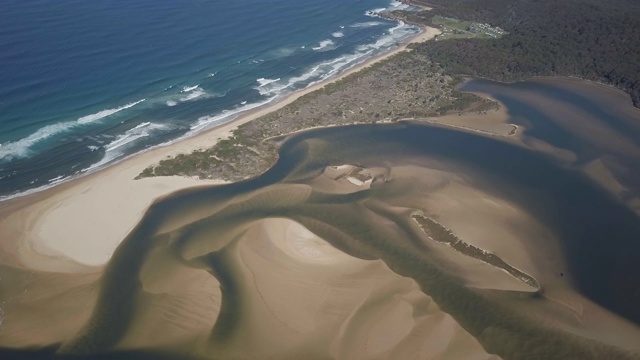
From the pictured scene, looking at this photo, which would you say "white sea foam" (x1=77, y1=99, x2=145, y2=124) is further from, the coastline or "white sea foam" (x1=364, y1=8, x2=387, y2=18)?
"white sea foam" (x1=364, y1=8, x2=387, y2=18)

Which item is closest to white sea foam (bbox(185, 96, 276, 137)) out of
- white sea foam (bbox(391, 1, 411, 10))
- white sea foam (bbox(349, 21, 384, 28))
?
white sea foam (bbox(349, 21, 384, 28))

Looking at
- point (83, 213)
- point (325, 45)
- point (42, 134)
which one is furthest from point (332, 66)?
point (83, 213)

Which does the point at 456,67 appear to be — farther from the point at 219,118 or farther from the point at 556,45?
the point at 219,118

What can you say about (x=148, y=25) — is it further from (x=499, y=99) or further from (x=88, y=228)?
(x=499, y=99)

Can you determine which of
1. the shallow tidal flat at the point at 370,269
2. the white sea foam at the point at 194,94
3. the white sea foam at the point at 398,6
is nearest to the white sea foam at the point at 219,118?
the white sea foam at the point at 194,94

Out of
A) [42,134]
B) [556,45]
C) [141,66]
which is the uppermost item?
[141,66]

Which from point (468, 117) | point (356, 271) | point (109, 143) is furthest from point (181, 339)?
point (468, 117)
